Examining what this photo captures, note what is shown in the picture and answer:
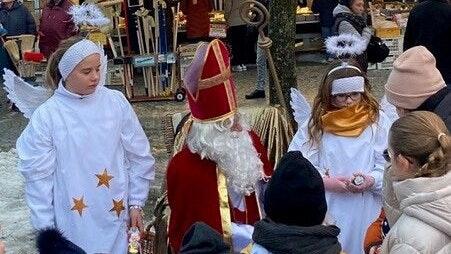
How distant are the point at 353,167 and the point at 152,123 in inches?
237

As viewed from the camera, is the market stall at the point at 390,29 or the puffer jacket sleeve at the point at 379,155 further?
the market stall at the point at 390,29

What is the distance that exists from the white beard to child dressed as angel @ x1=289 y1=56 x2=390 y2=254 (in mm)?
544

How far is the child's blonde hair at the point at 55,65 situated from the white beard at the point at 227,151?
2.78 feet

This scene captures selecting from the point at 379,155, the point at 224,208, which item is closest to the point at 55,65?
the point at 224,208

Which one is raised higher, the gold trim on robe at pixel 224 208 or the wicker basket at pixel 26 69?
the gold trim on robe at pixel 224 208

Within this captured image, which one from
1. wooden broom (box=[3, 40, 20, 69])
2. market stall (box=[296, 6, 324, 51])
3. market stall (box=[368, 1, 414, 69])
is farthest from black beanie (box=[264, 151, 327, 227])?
market stall (box=[296, 6, 324, 51])

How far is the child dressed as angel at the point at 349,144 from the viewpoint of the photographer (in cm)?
448

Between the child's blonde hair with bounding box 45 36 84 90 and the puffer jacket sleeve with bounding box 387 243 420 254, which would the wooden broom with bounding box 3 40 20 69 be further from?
the puffer jacket sleeve with bounding box 387 243 420 254

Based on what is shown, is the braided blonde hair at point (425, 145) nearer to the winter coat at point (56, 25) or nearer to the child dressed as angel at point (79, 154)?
the child dressed as angel at point (79, 154)

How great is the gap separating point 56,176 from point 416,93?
1.92 metres

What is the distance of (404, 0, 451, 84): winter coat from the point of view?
7.07 meters

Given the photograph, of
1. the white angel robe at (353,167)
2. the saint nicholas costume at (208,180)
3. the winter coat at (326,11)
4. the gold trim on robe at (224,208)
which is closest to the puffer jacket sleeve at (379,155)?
the white angel robe at (353,167)

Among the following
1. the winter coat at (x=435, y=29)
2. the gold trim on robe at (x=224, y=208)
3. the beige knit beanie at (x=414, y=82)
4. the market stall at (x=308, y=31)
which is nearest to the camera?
the gold trim on robe at (x=224, y=208)

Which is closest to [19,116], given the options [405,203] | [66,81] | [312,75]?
[312,75]
